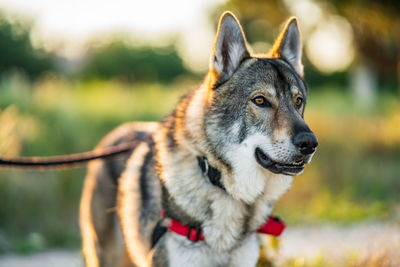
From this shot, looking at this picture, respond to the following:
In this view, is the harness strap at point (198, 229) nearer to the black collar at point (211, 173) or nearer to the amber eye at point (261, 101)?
the black collar at point (211, 173)

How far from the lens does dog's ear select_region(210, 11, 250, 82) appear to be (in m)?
2.87

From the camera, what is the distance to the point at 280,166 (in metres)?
2.62

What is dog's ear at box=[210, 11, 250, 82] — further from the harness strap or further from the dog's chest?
the dog's chest

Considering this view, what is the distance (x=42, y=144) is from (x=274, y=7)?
12.2m

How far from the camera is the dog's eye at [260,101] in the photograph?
2.79 metres

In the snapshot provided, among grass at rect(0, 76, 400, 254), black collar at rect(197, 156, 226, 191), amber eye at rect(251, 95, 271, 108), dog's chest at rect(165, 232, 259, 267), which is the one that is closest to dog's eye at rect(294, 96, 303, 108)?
amber eye at rect(251, 95, 271, 108)

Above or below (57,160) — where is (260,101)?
above

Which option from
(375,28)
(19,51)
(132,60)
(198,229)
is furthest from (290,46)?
(132,60)

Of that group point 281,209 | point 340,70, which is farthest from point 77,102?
point 340,70

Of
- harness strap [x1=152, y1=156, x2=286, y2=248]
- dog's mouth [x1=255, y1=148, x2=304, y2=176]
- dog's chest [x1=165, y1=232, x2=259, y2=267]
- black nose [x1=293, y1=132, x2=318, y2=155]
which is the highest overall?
black nose [x1=293, y1=132, x2=318, y2=155]

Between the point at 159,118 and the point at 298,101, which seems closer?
the point at 298,101

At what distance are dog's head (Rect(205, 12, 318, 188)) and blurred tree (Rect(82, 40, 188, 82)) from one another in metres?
17.4

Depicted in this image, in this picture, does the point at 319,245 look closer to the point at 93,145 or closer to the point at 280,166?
the point at 280,166

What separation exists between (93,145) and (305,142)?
609 cm
